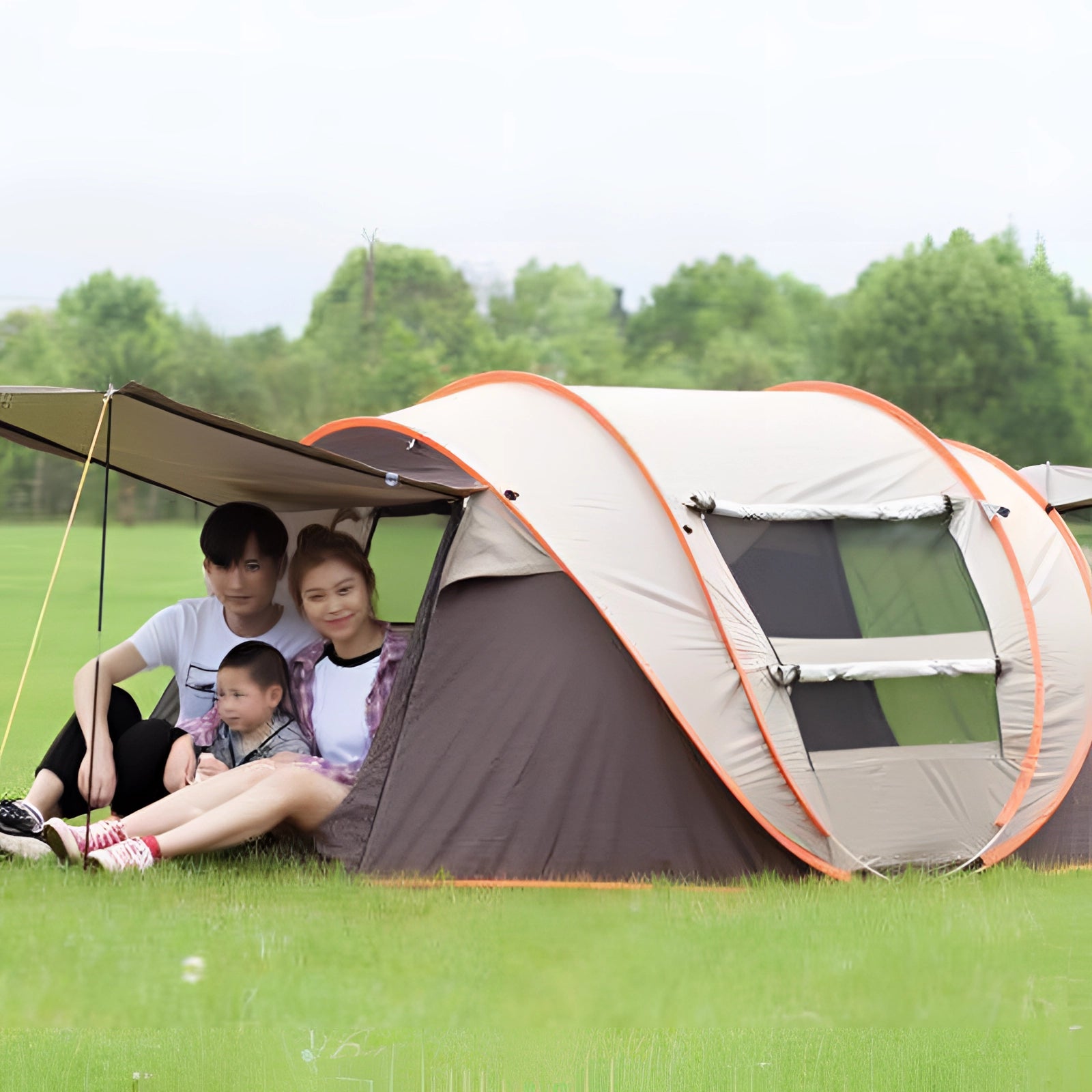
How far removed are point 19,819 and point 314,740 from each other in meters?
1.00

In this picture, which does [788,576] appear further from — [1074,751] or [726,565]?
[1074,751]

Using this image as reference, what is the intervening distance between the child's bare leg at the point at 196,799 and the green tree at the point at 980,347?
31.9m

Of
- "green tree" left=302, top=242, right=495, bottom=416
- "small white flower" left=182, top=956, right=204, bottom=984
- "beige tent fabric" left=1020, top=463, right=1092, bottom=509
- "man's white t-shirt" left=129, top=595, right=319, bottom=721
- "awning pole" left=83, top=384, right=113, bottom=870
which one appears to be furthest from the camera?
"green tree" left=302, top=242, right=495, bottom=416

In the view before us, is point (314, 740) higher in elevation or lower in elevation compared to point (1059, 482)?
lower

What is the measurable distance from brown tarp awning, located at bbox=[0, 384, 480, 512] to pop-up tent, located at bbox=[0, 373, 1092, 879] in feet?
0.06

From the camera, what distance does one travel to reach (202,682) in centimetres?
573

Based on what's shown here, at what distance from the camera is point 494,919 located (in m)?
4.38

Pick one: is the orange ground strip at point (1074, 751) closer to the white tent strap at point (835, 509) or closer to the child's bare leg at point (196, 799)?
the white tent strap at point (835, 509)

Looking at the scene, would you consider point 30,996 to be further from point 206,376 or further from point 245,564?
point 206,376

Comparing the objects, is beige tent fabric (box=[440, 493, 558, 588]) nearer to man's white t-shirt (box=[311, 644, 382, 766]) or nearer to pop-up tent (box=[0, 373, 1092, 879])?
pop-up tent (box=[0, 373, 1092, 879])

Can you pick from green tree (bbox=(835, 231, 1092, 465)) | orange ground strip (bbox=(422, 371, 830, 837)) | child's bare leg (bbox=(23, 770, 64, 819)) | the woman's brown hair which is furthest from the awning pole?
green tree (bbox=(835, 231, 1092, 465))

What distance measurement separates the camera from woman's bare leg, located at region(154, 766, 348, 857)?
15.6ft

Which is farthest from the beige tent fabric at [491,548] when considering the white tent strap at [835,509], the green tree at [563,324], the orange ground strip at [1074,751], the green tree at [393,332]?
the green tree at [563,324]

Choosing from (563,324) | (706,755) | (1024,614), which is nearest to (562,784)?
(706,755)
